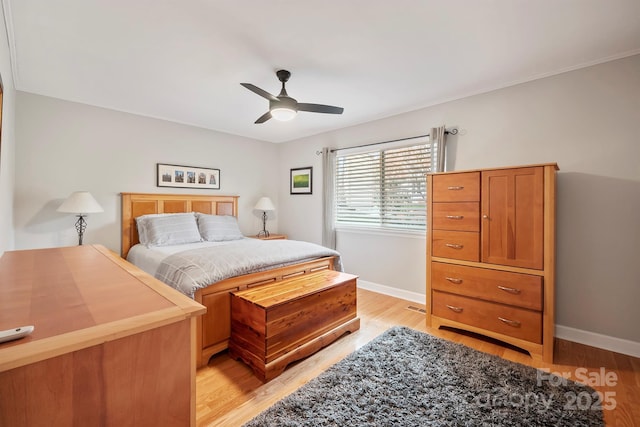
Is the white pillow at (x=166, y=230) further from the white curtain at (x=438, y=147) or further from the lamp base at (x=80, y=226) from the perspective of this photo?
the white curtain at (x=438, y=147)

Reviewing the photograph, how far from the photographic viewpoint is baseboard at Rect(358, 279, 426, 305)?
11.6 ft

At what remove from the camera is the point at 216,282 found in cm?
218

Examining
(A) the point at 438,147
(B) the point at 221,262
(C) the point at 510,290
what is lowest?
(C) the point at 510,290

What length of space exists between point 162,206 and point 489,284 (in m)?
3.99

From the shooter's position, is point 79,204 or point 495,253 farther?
point 79,204

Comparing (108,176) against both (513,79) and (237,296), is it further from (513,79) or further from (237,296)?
(513,79)

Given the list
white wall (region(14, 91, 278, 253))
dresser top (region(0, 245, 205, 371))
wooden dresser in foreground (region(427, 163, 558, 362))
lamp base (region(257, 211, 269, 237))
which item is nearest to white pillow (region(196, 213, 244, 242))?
white wall (region(14, 91, 278, 253))

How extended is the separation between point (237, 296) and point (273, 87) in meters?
2.03

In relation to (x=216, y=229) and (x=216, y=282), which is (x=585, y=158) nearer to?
(x=216, y=282)

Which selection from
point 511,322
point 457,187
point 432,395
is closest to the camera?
point 432,395

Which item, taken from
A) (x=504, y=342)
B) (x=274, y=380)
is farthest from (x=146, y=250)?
(x=504, y=342)

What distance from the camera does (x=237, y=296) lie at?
223 centimetres

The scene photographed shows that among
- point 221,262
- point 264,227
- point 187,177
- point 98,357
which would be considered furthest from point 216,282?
point 264,227

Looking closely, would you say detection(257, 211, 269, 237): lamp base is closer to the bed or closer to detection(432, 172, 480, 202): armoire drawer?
the bed
